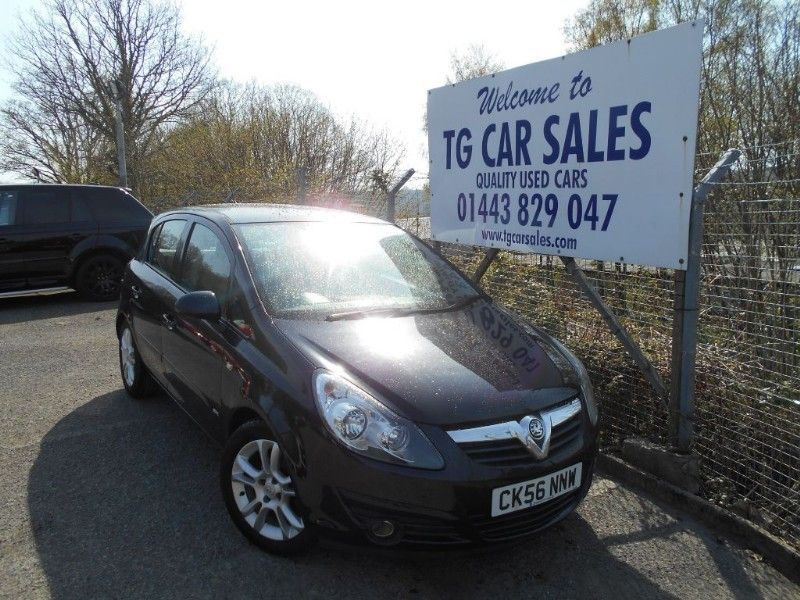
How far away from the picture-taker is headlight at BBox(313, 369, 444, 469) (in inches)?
92.4

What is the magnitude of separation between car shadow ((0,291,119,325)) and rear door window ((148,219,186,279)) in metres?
4.48

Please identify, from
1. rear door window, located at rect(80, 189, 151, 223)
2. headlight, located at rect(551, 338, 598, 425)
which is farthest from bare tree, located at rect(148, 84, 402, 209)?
headlight, located at rect(551, 338, 598, 425)

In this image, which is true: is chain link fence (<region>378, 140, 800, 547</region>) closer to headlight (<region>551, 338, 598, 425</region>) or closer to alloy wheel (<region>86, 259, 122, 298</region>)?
headlight (<region>551, 338, 598, 425</region>)

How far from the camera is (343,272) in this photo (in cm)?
346

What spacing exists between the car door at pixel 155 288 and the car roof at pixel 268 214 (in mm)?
238

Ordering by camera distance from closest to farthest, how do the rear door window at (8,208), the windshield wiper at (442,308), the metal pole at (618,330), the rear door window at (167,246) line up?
the windshield wiper at (442,308) < the metal pole at (618,330) < the rear door window at (167,246) < the rear door window at (8,208)

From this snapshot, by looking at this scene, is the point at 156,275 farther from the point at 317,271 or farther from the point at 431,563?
the point at 431,563

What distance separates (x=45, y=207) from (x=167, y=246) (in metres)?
5.77

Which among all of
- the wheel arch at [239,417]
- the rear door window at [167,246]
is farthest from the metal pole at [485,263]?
the wheel arch at [239,417]

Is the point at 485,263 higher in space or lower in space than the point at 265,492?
higher

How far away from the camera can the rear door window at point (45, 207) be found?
8703mm

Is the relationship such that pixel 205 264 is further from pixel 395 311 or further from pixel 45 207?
pixel 45 207

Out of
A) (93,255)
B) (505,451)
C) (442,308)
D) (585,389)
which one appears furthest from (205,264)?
(93,255)

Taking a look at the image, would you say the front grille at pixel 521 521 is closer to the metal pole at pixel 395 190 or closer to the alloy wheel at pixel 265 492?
the alloy wheel at pixel 265 492
